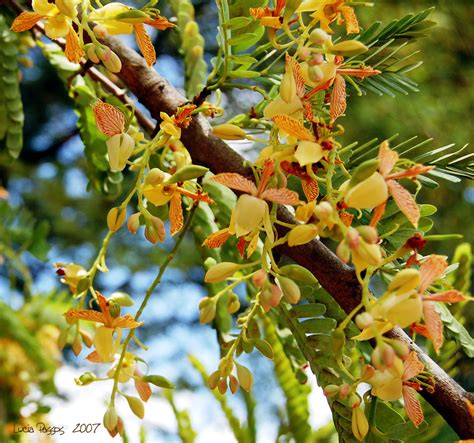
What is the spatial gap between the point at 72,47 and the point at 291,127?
0.12 metres

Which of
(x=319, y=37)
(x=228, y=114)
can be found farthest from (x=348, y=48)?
(x=228, y=114)

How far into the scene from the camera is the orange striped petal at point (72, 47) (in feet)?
1.20

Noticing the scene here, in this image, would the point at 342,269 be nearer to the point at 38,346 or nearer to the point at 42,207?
the point at 38,346

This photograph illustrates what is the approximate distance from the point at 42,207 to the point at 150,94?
2.19 metres

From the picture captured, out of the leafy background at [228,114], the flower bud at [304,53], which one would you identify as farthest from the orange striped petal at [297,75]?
the leafy background at [228,114]

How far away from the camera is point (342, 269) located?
0.35m

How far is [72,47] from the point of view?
14.6 inches

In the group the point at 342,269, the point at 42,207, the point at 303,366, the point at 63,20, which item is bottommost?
the point at 42,207

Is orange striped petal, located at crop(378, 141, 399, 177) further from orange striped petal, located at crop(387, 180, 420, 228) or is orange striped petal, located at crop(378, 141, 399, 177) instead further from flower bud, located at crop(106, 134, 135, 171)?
flower bud, located at crop(106, 134, 135, 171)

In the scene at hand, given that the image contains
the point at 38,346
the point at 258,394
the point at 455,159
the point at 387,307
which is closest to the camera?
the point at 387,307

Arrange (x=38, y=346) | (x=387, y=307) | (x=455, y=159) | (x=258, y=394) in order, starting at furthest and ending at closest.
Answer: (x=258, y=394) → (x=38, y=346) → (x=455, y=159) → (x=387, y=307)

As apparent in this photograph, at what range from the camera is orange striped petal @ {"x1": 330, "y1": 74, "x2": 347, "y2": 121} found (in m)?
0.34

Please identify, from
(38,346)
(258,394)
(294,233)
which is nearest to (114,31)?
(294,233)

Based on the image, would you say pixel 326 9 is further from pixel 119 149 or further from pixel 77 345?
pixel 77 345
